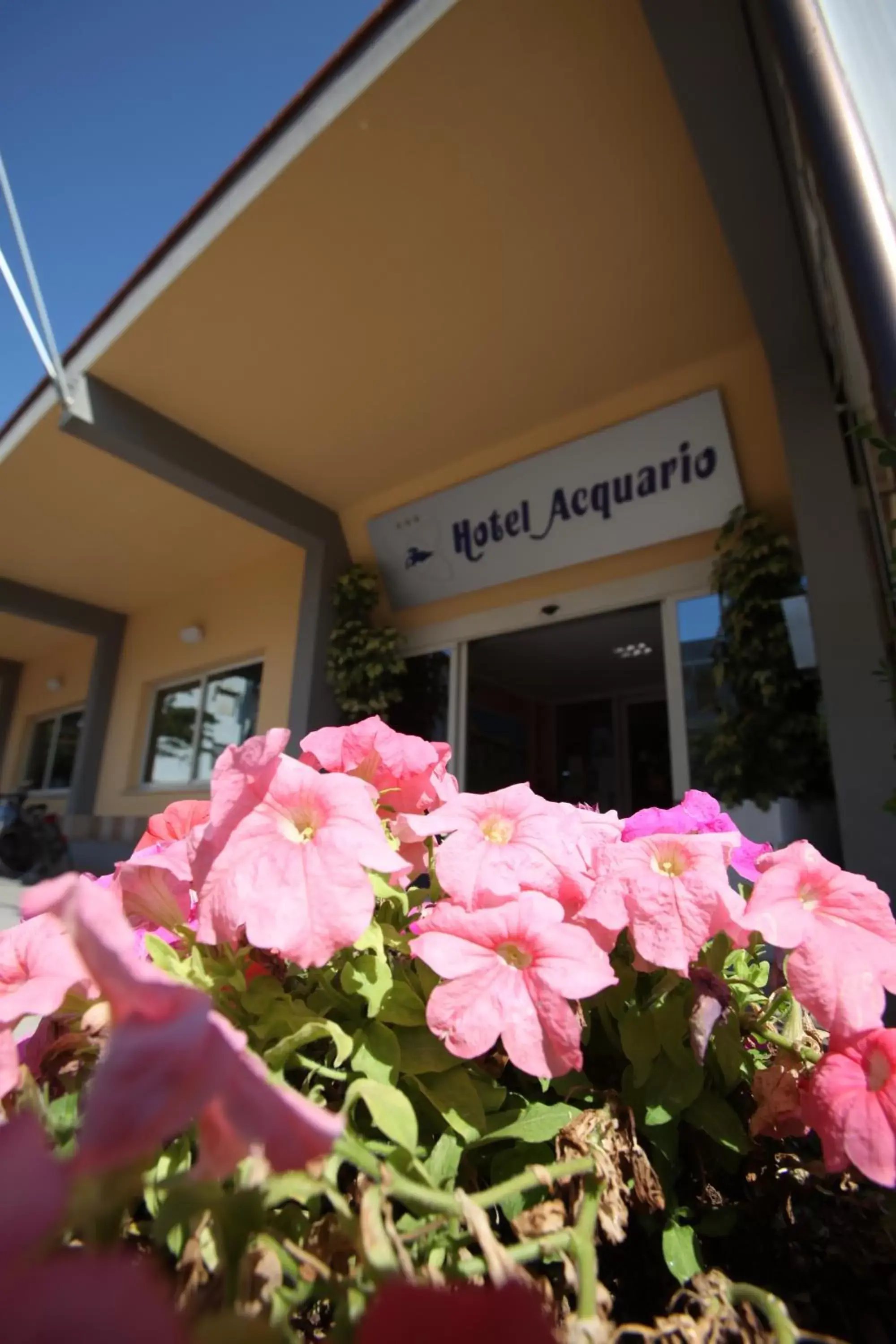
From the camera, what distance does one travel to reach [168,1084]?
0.22 m

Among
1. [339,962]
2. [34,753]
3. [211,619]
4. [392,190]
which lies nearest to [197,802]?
→ [339,962]

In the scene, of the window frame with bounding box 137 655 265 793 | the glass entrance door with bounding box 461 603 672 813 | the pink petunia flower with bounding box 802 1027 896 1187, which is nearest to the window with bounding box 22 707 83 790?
the window frame with bounding box 137 655 265 793

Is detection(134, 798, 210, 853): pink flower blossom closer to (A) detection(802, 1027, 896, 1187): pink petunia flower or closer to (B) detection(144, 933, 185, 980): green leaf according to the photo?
(B) detection(144, 933, 185, 980): green leaf

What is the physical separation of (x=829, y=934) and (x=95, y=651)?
816 centimetres

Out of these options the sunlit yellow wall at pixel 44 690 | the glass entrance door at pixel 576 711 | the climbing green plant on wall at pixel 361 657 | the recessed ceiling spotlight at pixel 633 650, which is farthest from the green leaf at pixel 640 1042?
the sunlit yellow wall at pixel 44 690

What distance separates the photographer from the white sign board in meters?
3.55

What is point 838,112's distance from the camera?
4.97 feet

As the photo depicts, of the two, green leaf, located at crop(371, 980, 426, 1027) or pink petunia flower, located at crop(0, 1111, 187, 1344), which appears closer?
pink petunia flower, located at crop(0, 1111, 187, 1344)

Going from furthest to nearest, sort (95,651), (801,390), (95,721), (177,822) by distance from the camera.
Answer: (95,651) < (95,721) < (801,390) < (177,822)

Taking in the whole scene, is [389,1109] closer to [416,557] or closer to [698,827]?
[698,827]

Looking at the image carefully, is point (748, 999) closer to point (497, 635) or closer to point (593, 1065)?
point (593, 1065)

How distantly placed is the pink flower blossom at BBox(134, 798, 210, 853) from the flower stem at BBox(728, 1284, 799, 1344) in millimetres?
477

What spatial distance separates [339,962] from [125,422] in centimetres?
407

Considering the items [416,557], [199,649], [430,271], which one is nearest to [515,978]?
[430,271]
